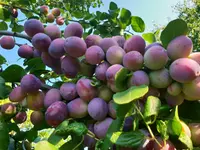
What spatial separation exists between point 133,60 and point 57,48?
20 centimetres

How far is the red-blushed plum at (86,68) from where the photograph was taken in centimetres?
73

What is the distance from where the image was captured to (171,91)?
58 centimetres

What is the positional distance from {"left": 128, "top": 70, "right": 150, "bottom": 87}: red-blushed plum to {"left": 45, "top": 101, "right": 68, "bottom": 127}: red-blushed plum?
152 millimetres

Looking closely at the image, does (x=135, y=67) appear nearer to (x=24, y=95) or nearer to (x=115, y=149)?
(x=115, y=149)

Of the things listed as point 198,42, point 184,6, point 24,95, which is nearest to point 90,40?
point 24,95

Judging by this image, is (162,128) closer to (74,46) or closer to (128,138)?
(128,138)

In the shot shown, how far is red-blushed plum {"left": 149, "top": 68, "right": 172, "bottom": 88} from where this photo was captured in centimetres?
59

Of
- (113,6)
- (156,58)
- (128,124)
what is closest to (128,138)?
(128,124)

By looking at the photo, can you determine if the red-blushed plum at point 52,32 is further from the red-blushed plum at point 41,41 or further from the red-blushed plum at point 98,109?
the red-blushed plum at point 98,109

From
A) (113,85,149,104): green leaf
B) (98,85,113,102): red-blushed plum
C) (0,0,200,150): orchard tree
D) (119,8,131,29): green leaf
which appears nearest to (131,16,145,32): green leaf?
(119,8,131,29): green leaf

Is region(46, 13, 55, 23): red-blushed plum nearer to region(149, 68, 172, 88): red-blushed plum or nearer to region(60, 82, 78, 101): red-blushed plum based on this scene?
region(60, 82, 78, 101): red-blushed plum

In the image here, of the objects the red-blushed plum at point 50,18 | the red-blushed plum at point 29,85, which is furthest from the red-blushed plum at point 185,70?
the red-blushed plum at point 50,18

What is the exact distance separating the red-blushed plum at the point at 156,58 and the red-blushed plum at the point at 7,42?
1.84 ft

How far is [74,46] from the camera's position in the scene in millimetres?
700
